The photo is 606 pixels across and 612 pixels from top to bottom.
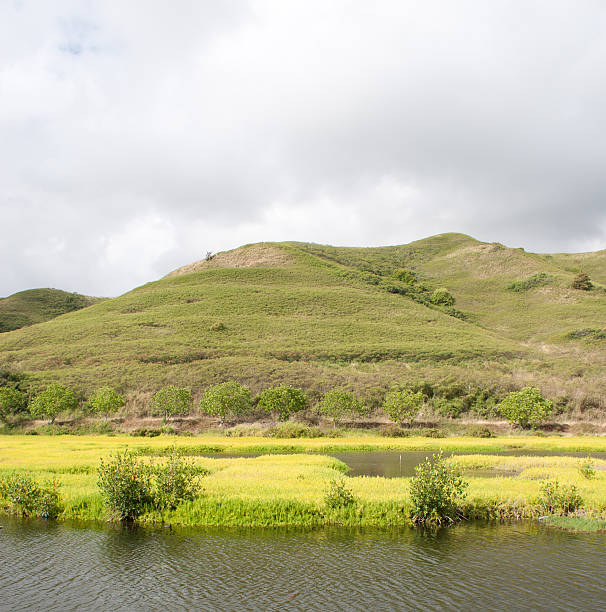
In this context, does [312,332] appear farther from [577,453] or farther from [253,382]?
[577,453]

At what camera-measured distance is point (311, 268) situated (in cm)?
15900

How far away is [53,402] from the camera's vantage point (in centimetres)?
6097

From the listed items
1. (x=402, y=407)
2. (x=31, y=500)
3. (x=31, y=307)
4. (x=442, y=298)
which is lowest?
(x=402, y=407)

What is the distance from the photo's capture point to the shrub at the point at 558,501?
19578mm

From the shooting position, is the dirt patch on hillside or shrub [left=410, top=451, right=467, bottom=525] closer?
shrub [left=410, top=451, right=467, bottom=525]

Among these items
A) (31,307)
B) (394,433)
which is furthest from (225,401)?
(31,307)

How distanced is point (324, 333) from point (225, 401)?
43731mm

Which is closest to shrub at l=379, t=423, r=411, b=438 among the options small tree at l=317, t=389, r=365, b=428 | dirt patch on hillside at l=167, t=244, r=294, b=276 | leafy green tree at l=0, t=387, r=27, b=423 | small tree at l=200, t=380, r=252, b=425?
small tree at l=317, t=389, r=365, b=428

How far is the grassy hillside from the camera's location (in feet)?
510

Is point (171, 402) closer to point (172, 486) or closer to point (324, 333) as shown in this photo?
point (172, 486)

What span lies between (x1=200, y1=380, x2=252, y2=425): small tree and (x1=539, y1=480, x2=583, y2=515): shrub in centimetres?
4421

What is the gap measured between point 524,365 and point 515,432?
28524mm

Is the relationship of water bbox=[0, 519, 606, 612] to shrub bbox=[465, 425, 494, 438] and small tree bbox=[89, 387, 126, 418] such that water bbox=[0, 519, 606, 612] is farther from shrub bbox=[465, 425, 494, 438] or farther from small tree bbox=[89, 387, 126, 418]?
small tree bbox=[89, 387, 126, 418]

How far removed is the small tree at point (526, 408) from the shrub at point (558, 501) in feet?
A: 133
